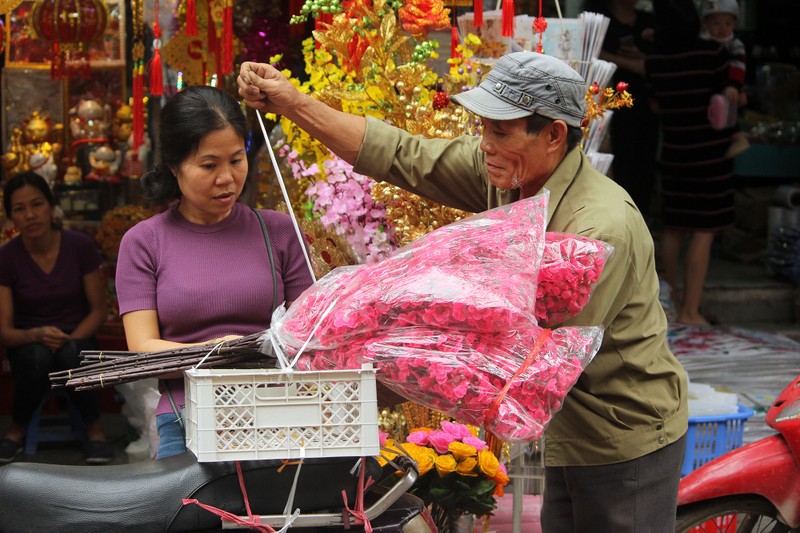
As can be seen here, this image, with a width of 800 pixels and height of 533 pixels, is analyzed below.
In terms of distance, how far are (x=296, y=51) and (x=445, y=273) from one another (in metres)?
3.54

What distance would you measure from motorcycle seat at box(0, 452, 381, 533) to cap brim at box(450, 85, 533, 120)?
0.74m

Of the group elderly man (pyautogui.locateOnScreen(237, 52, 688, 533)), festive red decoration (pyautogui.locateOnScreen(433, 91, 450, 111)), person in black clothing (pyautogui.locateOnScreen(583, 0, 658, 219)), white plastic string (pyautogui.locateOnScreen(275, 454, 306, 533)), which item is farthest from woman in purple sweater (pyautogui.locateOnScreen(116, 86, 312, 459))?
person in black clothing (pyautogui.locateOnScreen(583, 0, 658, 219))

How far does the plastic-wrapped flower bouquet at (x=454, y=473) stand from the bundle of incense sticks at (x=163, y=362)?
0.96 meters

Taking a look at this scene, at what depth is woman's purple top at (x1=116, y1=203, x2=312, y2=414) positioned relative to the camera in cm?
255

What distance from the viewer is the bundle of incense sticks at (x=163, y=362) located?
203cm

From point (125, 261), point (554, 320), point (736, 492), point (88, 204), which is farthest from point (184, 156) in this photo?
point (88, 204)

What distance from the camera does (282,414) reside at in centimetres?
189

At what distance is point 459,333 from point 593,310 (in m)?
0.34

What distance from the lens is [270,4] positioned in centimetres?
535

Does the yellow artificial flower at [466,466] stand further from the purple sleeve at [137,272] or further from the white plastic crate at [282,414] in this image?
the white plastic crate at [282,414]

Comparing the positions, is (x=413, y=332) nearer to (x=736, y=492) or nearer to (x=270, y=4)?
(x=736, y=492)

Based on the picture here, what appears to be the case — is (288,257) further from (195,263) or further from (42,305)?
(42,305)

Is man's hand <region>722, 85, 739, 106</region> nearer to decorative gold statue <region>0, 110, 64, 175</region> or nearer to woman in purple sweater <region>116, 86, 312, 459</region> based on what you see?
decorative gold statue <region>0, 110, 64, 175</region>

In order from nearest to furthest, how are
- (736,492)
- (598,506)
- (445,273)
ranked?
(445,273)
(598,506)
(736,492)
